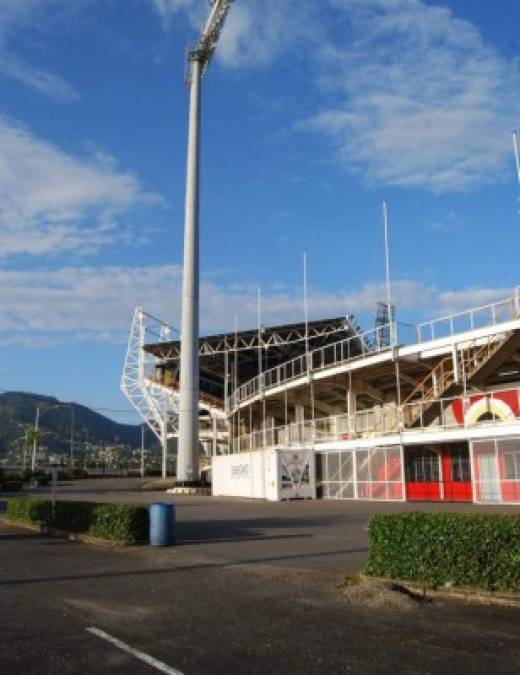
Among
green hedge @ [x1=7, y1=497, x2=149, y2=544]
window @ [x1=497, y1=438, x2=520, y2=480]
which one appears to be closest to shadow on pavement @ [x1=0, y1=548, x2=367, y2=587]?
green hedge @ [x1=7, y1=497, x2=149, y2=544]

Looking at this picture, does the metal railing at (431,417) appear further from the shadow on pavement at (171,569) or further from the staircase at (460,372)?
the shadow on pavement at (171,569)

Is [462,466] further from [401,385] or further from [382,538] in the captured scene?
[382,538]

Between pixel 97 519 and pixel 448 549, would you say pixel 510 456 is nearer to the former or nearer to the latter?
pixel 97 519

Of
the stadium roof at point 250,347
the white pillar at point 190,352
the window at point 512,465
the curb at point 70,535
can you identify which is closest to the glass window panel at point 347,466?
the window at point 512,465

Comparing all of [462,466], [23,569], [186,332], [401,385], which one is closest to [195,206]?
[186,332]

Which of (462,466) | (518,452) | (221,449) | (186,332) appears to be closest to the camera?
(518,452)

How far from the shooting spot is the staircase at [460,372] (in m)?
26.8

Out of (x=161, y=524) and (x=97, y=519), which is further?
(x=97, y=519)

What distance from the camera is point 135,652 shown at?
663 centimetres

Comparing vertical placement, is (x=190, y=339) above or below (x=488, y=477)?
above

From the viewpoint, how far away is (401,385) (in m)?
36.9

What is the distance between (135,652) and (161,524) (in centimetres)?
887

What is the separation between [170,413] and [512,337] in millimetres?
63345

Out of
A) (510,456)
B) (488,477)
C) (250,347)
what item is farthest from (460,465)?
(250,347)
